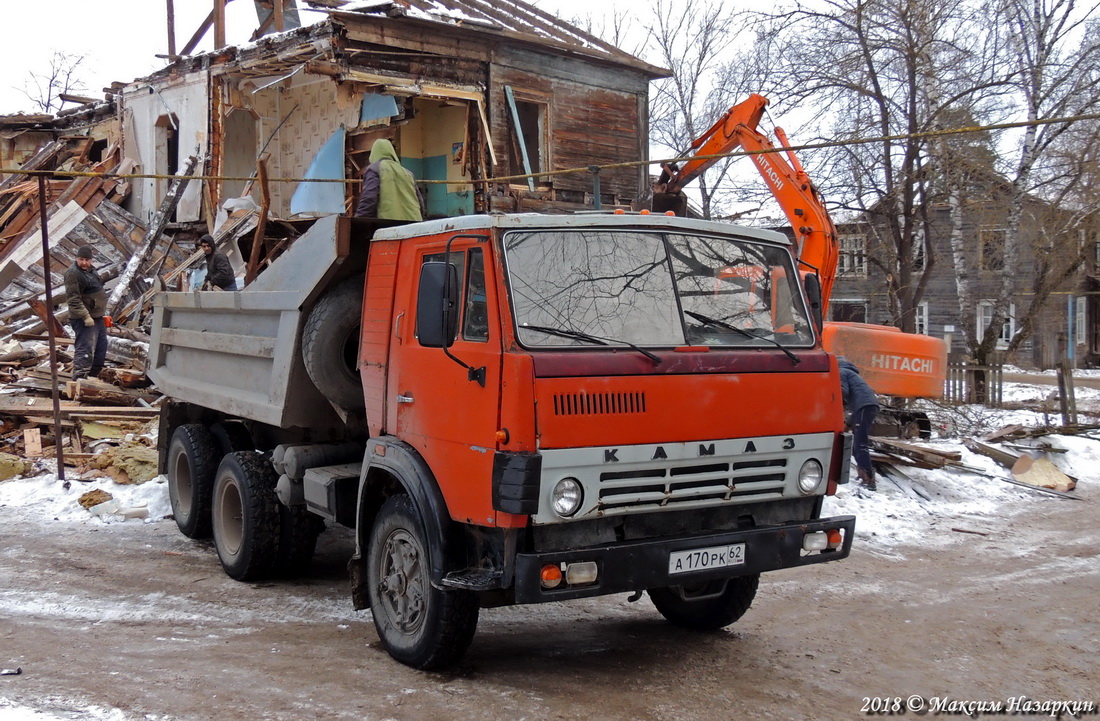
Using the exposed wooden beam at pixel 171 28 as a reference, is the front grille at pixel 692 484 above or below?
below

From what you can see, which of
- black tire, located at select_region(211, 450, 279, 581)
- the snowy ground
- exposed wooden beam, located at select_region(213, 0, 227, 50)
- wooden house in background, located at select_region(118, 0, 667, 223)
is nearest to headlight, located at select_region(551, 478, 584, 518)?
black tire, located at select_region(211, 450, 279, 581)

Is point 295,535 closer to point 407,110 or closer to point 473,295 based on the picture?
point 473,295

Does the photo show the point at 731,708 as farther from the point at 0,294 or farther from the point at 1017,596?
the point at 0,294

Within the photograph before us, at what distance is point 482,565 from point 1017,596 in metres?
4.39

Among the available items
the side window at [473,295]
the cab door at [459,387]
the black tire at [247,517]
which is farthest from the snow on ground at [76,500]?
the side window at [473,295]

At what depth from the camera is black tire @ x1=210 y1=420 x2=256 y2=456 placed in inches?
304

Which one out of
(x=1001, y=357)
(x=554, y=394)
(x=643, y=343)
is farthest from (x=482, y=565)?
(x=1001, y=357)

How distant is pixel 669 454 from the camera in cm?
467

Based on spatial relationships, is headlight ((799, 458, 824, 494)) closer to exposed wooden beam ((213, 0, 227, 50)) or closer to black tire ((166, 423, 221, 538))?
black tire ((166, 423, 221, 538))

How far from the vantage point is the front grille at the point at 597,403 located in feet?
14.6

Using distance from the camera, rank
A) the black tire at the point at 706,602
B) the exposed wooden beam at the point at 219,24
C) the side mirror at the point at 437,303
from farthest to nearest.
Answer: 1. the exposed wooden beam at the point at 219,24
2. the black tire at the point at 706,602
3. the side mirror at the point at 437,303

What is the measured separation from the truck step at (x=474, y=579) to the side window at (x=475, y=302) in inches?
44.6

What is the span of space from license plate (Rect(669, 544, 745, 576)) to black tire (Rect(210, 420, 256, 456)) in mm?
4167

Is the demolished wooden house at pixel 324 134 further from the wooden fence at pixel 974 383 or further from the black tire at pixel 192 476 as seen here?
the wooden fence at pixel 974 383
